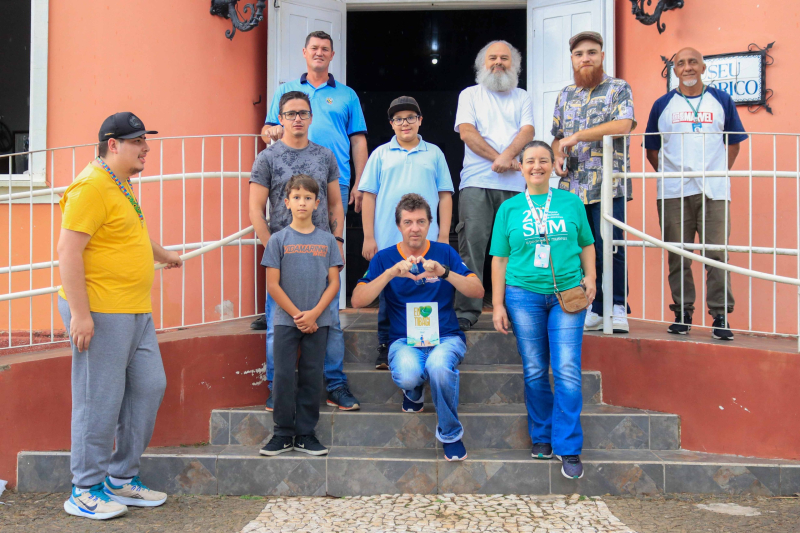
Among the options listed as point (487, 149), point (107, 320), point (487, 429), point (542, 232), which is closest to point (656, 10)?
point (487, 149)

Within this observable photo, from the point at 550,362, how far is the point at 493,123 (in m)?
1.75

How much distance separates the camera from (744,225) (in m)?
4.79

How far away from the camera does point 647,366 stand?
384cm

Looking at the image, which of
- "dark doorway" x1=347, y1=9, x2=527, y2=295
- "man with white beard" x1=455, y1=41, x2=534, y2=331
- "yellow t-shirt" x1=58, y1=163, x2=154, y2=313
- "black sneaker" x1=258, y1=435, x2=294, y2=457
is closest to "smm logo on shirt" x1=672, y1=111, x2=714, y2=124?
"man with white beard" x1=455, y1=41, x2=534, y2=331

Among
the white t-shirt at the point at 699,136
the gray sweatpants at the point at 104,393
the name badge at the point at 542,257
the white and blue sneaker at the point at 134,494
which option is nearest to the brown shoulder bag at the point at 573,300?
the name badge at the point at 542,257

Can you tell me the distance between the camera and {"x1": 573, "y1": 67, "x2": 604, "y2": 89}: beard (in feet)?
13.8

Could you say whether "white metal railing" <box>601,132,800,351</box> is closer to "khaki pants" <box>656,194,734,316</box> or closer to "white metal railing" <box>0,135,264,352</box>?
"khaki pants" <box>656,194,734,316</box>

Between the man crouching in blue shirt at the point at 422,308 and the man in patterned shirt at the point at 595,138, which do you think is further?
the man in patterned shirt at the point at 595,138

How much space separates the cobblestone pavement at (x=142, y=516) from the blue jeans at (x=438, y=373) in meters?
0.91

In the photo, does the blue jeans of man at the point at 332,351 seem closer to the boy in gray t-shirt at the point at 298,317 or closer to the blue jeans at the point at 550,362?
the boy in gray t-shirt at the point at 298,317

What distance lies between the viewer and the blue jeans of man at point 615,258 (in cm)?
413

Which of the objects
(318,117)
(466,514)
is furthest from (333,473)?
(318,117)

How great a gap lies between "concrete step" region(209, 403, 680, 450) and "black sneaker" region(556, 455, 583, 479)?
14.4 inches

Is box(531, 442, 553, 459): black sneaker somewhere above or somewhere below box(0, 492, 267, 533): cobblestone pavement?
above
